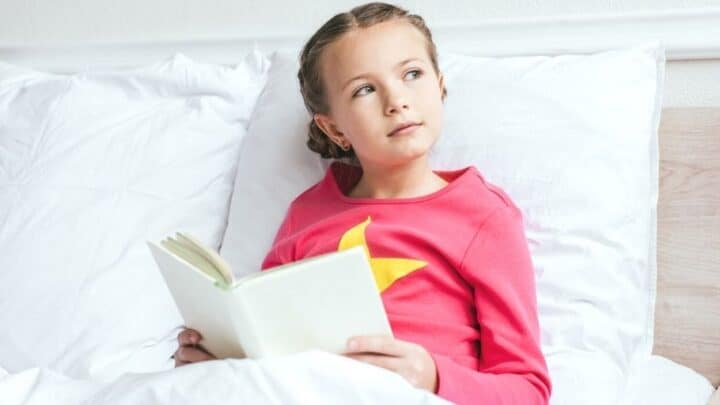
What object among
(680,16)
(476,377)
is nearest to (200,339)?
(476,377)

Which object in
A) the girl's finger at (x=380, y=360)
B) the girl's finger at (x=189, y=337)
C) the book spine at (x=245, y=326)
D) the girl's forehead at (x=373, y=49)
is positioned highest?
the girl's forehead at (x=373, y=49)

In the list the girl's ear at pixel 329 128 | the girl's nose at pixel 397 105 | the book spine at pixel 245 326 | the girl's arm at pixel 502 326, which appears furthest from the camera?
the girl's ear at pixel 329 128

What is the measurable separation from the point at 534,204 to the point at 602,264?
116mm

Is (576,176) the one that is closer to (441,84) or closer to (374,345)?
(441,84)

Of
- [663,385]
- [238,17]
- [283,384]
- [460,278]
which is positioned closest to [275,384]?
[283,384]

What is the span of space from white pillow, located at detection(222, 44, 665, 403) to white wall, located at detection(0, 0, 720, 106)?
91mm

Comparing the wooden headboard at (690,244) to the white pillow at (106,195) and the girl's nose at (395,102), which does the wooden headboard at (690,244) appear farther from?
the white pillow at (106,195)

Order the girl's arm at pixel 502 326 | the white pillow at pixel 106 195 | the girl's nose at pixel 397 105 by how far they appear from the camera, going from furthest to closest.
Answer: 1. the white pillow at pixel 106 195
2. the girl's nose at pixel 397 105
3. the girl's arm at pixel 502 326

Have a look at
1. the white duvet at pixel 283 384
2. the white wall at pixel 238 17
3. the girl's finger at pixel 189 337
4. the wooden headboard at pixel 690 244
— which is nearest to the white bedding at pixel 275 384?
the white duvet at pixel 283 384

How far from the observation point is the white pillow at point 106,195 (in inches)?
60.7

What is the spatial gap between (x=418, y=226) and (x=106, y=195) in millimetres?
579

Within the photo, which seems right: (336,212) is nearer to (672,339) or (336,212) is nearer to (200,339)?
(200,339)

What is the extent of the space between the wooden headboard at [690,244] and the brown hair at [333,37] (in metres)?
0.35

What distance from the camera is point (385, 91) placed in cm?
129
